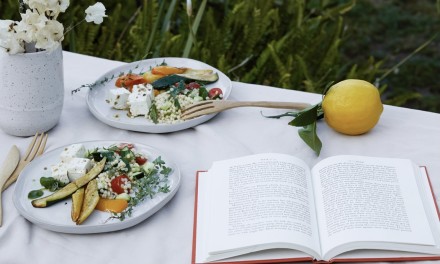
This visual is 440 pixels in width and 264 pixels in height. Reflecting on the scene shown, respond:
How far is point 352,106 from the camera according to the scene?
1.36m

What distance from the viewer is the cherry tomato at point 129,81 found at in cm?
154

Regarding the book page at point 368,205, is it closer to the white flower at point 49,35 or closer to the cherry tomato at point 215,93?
the cherry tomato at point 215,93

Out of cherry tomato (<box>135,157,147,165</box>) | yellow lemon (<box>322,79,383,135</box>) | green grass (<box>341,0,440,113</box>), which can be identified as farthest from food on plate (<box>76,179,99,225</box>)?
green grass (<box>341,0,440,113</box>)

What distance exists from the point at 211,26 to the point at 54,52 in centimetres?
129

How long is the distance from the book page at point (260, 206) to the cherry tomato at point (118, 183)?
6.3 inches

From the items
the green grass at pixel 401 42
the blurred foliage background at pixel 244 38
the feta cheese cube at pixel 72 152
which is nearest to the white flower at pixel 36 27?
the feta cheese cube at pixel 72 152

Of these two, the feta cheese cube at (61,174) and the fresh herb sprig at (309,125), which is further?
the fresh herb sprig at (309,125)

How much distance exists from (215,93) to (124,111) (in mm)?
214

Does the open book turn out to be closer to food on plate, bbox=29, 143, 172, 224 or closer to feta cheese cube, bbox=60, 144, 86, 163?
food on plate, bbox=29, 143, 172, 224

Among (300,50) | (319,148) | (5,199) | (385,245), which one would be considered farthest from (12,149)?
(300,50)

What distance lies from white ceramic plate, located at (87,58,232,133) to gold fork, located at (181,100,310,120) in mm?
15

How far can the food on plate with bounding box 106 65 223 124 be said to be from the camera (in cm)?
143

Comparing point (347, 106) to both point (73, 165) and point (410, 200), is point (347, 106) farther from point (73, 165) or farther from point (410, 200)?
point (73, 165)

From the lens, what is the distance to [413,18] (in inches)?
144
